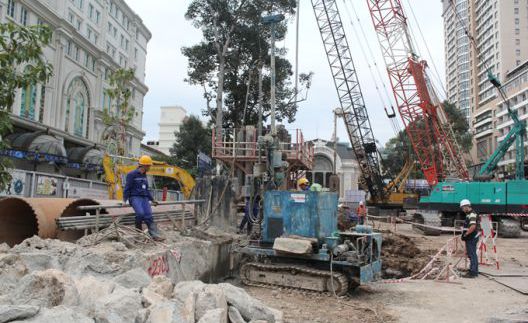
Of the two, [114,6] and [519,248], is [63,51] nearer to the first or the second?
[114,6]

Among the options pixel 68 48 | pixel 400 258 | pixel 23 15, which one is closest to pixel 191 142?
pixel 68 48

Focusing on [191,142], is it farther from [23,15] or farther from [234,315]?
[234,315]

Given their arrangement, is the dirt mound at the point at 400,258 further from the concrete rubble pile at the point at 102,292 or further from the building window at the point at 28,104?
the building window at the point at 28,104

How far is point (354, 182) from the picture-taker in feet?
159

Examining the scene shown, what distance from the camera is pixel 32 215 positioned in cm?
804

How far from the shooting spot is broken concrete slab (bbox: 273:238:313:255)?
27.9ft

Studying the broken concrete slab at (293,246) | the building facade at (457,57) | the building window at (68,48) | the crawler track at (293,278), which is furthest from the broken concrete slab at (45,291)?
the building facade at (457,57)

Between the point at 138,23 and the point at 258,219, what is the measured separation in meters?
50.3

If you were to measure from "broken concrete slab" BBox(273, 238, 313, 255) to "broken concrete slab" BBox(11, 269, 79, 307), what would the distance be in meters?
4.92

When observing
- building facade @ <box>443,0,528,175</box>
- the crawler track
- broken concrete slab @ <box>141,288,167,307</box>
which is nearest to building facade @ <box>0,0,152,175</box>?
the crawler track

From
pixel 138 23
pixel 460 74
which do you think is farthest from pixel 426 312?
pixel 460 74

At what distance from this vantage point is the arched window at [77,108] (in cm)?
3644

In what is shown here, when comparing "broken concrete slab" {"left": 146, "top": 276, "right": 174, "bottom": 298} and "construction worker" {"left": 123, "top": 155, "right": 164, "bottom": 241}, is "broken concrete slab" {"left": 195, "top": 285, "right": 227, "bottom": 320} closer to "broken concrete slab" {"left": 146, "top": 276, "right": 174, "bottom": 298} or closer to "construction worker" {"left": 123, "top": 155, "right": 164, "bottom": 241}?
"broken concrete slab" {"left": 146, "top": 276, "right": 174, "bottom": 298}

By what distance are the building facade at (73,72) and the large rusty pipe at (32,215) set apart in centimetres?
2024
